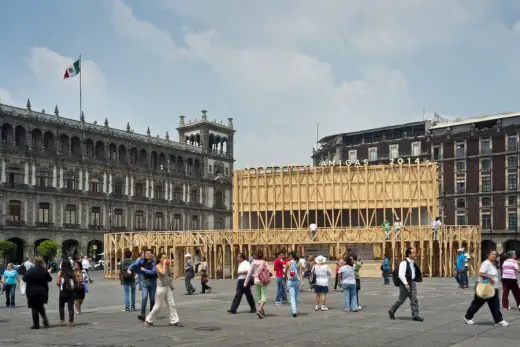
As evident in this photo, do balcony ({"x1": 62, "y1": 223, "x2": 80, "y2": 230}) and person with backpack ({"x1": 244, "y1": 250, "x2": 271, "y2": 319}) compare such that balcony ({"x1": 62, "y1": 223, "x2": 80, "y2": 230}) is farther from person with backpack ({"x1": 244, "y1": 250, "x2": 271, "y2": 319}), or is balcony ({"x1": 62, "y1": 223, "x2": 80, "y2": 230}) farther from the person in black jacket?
the person in black jacket

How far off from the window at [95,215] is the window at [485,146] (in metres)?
44.0

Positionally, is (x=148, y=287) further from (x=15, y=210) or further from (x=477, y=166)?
(x=477, y=166)

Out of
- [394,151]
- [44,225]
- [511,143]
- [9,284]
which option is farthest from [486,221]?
[9,284]

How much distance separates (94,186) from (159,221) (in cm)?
1078

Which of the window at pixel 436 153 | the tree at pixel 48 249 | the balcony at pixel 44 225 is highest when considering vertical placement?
the window at pixel 436 153

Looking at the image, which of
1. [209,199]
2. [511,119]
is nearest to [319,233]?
[511,119]

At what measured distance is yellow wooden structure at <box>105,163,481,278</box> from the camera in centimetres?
4003

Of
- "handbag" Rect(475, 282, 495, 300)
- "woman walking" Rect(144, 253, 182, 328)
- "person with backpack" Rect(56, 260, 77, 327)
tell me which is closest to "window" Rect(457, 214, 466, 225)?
"handbag" Rect(475, 282, 495, 300)

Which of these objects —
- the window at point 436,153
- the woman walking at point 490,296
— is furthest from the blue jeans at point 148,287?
the window at point 436,153

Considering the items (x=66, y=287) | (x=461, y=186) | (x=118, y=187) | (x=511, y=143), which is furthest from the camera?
(x=461, y=186)

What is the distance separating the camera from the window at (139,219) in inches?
3076

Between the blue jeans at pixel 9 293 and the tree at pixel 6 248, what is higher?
the blue jeans at pixel 9 293

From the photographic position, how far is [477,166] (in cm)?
7769

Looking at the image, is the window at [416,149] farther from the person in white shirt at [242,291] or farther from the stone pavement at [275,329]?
the person in white shirt at [242,291]
